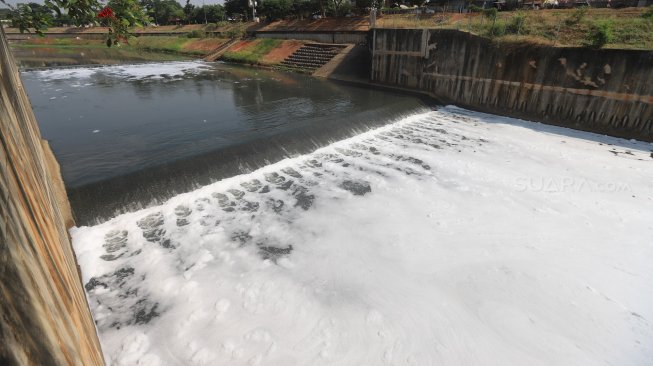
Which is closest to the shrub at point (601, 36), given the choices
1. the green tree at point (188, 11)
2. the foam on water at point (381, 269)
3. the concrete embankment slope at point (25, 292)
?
the foam on water at point (381, 269)

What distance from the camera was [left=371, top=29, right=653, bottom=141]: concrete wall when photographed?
1205 cm

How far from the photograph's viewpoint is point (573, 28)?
14.8 metres

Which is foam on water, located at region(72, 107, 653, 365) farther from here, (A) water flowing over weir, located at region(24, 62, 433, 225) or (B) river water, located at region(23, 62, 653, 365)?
(A) water flowing over weir, located at region(24, 62, 433, 225)

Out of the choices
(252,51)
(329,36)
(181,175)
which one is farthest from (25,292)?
(252,51)

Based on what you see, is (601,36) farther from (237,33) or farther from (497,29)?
(237,33)

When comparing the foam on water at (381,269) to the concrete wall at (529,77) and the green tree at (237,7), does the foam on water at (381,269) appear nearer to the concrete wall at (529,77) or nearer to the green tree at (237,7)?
the concrete wall at (529,77)

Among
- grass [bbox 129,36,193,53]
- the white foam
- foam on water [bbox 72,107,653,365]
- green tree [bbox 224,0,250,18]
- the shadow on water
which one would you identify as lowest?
foam on water [bbox 72,107,653,365]

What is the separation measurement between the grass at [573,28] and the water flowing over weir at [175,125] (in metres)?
4.53

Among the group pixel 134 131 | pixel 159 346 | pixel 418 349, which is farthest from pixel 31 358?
pixel 134 131

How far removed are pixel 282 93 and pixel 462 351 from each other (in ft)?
52.1

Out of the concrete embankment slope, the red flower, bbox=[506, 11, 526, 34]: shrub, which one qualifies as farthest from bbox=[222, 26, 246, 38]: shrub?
the concrete embankment slope

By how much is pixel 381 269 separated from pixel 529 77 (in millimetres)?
12884

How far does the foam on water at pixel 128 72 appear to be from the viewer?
873 inches

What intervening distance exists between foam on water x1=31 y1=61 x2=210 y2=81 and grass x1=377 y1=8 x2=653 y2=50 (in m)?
19.9
